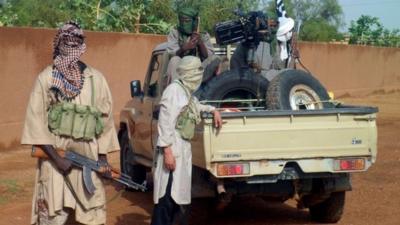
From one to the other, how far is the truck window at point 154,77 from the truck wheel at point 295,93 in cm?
188

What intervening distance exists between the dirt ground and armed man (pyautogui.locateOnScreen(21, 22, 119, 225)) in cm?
300

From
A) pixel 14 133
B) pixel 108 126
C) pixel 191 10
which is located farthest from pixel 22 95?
pixel 108 126

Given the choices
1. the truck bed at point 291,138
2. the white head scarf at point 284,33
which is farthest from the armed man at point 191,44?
the truck bed at point 291,138

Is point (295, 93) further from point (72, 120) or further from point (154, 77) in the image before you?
point (72, 120)

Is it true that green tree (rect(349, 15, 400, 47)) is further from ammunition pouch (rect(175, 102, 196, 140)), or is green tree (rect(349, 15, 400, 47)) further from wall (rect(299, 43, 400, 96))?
ammunition pouch (rect(175, 102, 196, 140))

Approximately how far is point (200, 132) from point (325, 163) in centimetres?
120

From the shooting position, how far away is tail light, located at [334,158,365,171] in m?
7.07

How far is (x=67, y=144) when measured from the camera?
500cm

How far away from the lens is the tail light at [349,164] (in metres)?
7.07

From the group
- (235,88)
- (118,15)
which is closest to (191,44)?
(235,88)

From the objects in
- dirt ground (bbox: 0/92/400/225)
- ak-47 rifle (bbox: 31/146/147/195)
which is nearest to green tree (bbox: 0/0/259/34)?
dirt ground (bbox: 0/92/400/225)

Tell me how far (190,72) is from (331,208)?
2.61 m

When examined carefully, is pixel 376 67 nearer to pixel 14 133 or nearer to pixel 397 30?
pixel 397 30

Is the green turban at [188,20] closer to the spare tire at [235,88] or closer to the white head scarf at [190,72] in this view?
the spare tire at [235,88]
